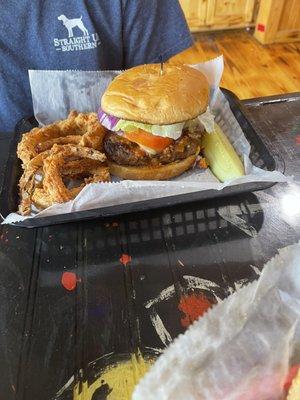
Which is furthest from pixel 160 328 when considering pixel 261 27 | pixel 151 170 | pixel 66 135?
pixel 261 27

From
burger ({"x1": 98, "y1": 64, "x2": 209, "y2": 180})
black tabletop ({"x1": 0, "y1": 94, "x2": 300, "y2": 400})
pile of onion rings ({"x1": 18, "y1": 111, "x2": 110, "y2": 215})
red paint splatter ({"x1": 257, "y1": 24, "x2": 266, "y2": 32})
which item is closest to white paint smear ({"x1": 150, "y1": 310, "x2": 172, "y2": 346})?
black tabletop ({"x1": 0, "y1": 94, "x2": 300, "y2": 400})

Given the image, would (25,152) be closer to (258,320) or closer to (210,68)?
(210,68)

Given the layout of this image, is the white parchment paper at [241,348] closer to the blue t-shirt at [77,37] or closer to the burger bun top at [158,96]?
the burger bun top at [158,96]

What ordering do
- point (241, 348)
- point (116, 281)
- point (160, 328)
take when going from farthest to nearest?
1. point (116, 281)
2. point (160, 328)
3. point (241, 348)

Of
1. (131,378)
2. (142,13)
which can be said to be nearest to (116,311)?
(131,378)

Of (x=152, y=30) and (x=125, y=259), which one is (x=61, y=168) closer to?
(x=125, y=259)

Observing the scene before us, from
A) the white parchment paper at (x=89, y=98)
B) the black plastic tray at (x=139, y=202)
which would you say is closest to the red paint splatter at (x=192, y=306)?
the black plastic tray at (x=139, y=202)
